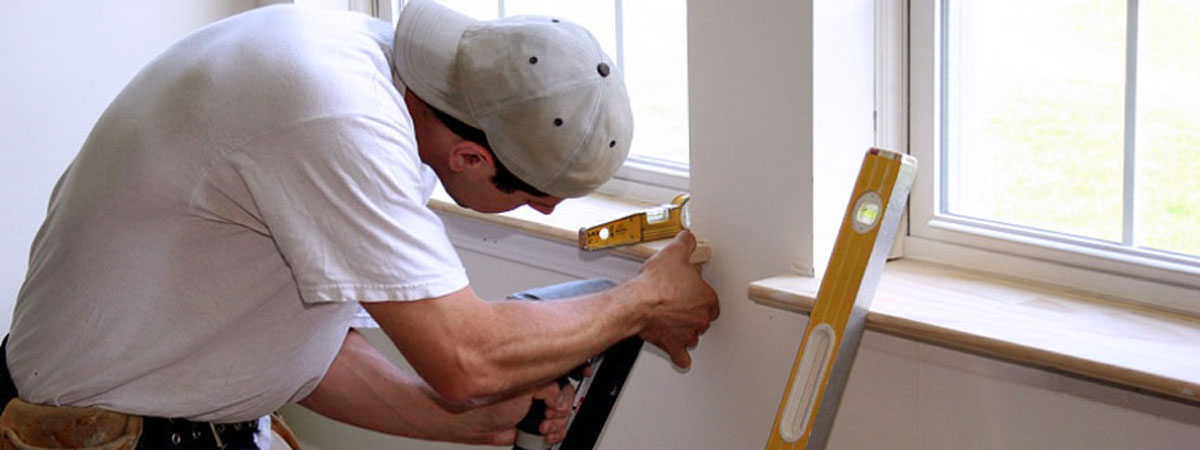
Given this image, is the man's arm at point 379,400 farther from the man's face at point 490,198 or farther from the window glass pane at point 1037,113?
the window glass pane at point 1037,113

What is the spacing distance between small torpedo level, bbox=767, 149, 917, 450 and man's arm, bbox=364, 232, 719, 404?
0.98 feet

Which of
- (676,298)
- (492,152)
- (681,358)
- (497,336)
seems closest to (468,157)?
(492,152)

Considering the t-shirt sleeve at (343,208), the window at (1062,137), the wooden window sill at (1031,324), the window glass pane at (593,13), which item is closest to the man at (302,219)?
the t-shirt sleeve at (343,208)

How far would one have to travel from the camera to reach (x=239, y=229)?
4.85 ft

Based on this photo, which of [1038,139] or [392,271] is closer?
[392,271]

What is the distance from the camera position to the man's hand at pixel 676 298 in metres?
1.70

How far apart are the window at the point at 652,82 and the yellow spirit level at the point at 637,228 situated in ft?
0.78

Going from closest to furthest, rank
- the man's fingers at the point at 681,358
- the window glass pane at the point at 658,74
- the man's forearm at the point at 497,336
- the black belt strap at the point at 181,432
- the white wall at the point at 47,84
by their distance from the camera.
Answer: the man's forearm at the point at 497,336, the black belt strap at the point at 181,432, the man's fingers at the point at 681,358, the window glass pane at the point at 658,74, the white wall at the point at 47,84

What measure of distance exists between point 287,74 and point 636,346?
571mm

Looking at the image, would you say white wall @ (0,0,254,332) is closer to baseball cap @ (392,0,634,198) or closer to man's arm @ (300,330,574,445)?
man's arm @ (300,330,574,445)

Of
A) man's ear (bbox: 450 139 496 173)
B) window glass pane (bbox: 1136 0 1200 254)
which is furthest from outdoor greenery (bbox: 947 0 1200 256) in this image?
man's ear (bbox: 450 139 496 173)

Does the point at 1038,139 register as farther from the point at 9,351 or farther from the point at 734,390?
the point at 9,351

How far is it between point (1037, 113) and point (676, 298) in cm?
52

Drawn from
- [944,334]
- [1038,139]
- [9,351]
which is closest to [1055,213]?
[1038,139]
